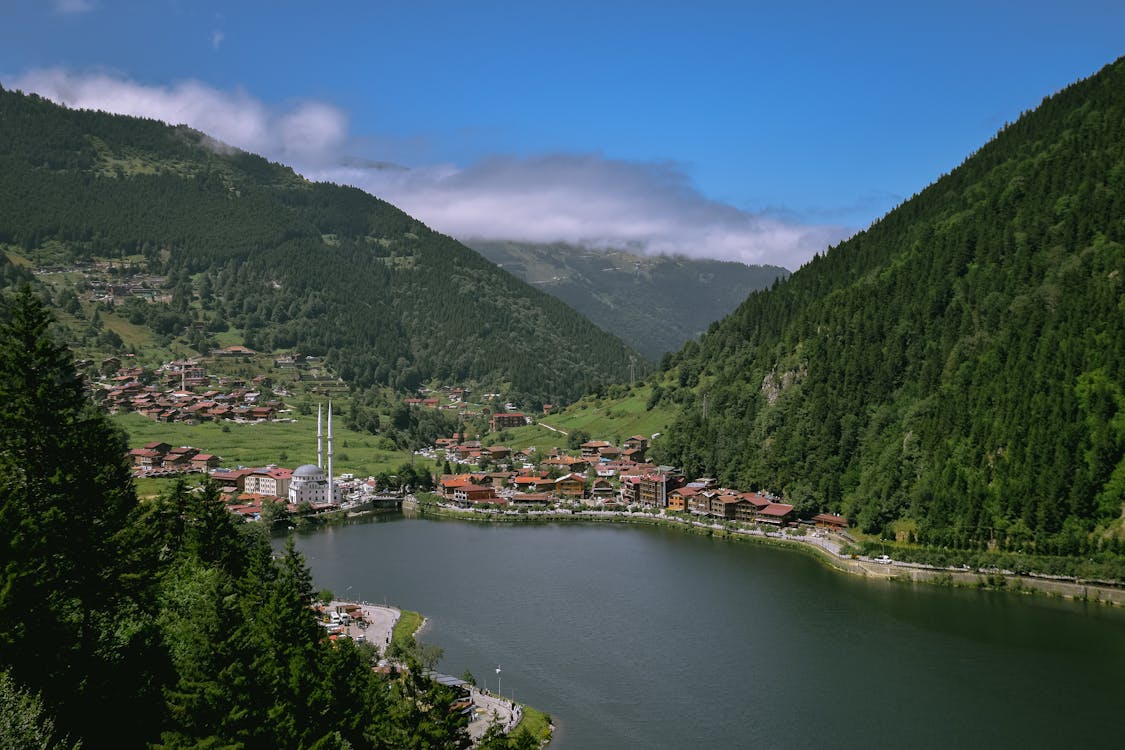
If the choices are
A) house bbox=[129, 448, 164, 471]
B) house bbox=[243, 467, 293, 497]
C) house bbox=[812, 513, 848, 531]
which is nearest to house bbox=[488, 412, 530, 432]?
house bbox=[243, 467, 293, 497]

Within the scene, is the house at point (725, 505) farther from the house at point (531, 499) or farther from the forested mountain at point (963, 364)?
the house at point (531, 499)

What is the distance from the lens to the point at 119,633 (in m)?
22.8

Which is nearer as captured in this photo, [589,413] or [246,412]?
[246,412]

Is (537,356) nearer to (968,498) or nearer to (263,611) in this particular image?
(968,498)

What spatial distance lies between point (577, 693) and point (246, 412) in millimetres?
88120

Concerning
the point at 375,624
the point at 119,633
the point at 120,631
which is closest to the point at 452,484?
the point at 375,624

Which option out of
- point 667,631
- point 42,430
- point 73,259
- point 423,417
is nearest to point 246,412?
point 423,417

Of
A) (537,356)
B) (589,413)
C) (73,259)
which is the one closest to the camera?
(589,413)

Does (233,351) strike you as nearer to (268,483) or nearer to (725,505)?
(268,483)

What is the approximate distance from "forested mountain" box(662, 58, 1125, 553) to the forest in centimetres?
4363

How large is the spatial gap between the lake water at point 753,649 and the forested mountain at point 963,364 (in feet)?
27.2

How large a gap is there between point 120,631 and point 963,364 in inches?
2542

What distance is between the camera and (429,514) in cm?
8656

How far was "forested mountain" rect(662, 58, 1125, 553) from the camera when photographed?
58.3 meters
